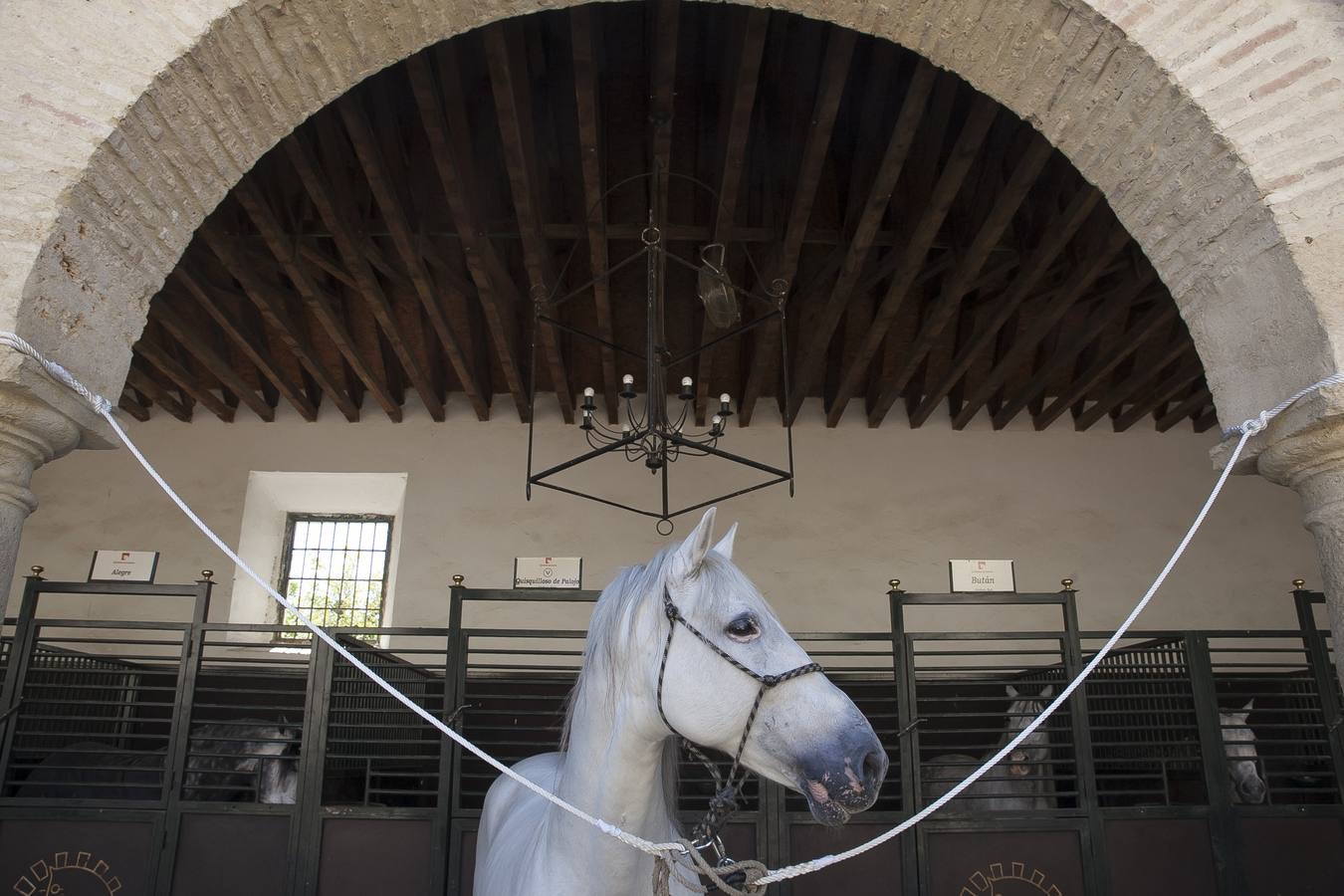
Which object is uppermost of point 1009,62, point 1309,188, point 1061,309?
point 1061,309

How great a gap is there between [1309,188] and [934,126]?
8.76 feet

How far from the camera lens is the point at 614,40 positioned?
4.89 metres

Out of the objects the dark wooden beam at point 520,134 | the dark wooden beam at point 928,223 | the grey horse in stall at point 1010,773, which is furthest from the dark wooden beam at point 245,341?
the grey horse in stall at point 1010,773

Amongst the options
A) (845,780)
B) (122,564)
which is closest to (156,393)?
(122,564)

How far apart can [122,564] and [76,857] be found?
2.06m

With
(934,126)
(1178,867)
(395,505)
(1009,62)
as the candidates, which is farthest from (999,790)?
(395,505)

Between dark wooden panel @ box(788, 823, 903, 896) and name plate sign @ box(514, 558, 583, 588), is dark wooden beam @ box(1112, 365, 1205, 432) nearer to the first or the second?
dark wooden panel @ box(788, 823, 903, 896)

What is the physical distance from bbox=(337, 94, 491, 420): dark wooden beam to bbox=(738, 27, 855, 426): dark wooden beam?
1.97 metres

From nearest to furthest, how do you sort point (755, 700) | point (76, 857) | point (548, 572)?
point (755, 700) < point (76, 857) < point (548, 572)

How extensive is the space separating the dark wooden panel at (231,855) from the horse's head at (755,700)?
299cm

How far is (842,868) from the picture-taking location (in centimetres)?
411

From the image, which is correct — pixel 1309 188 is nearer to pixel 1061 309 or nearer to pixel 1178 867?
pixel 1178 867

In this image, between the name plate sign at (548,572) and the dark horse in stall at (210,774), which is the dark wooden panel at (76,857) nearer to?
the dark horse in stall at (210,774)

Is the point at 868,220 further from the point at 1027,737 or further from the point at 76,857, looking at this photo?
the point at 76,857
